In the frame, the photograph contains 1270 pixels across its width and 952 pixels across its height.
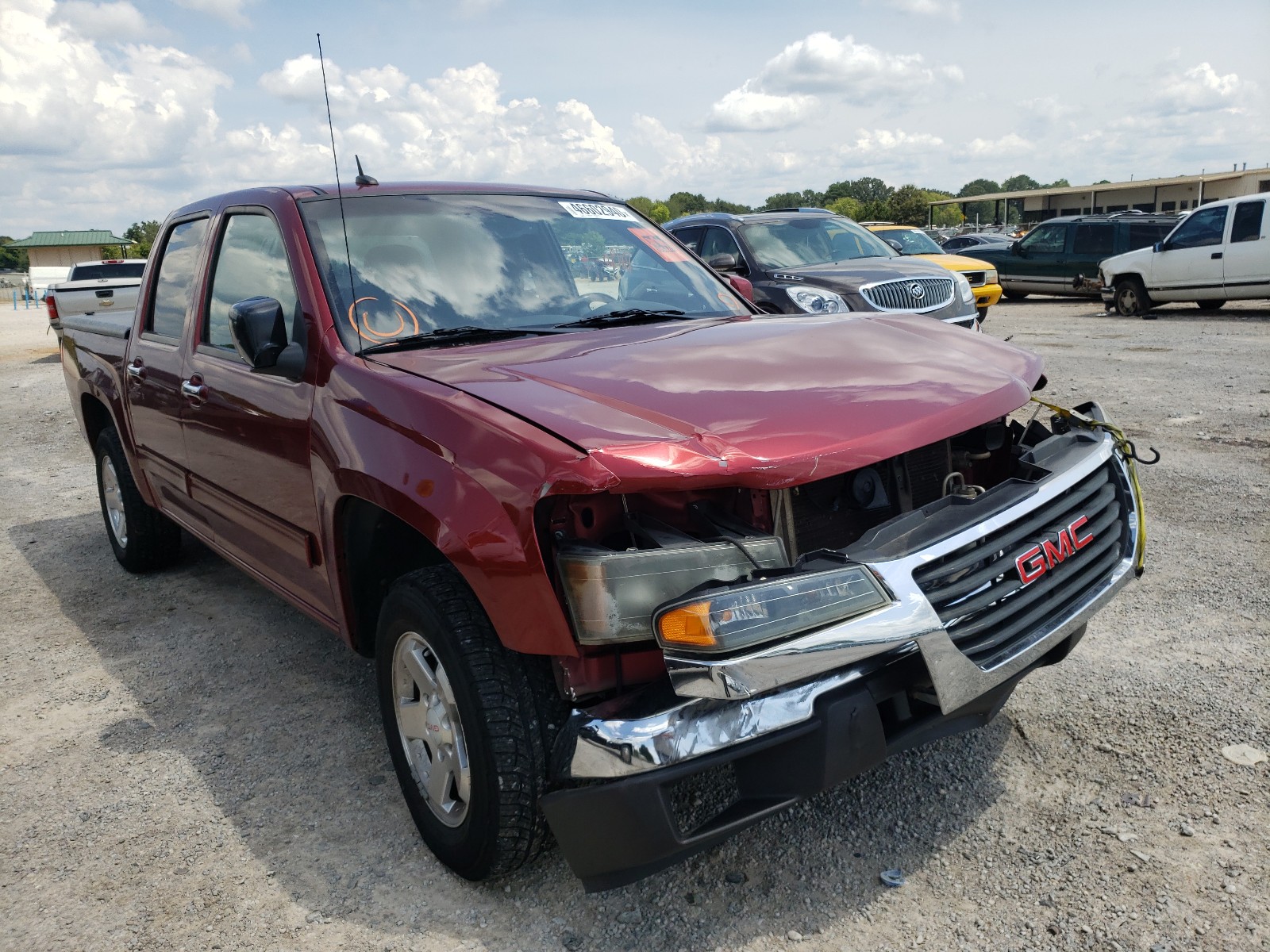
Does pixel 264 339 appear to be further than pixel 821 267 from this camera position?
No

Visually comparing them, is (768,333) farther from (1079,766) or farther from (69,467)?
(69,467)

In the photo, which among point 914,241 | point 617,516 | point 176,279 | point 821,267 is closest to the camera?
point 617,516

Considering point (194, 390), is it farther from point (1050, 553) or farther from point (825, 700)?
point (1050, 553)

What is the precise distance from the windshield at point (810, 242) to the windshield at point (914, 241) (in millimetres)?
3704

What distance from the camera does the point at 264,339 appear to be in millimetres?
3033

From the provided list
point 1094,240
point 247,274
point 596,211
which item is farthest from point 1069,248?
point 247,274

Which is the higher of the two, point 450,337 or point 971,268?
point 450,337

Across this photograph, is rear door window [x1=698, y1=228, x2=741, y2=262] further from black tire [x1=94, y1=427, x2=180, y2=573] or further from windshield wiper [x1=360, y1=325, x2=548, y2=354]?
windshield wiper [x1=360, y1=325, x2=548, y2=354]

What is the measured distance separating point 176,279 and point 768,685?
3.47m

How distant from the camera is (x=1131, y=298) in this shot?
15.9 m

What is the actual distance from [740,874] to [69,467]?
309 inches

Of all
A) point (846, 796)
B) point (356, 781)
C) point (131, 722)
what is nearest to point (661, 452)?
point (846, 796)

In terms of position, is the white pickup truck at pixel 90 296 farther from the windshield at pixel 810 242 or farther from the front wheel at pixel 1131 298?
the front wheel at pixel 1131 298

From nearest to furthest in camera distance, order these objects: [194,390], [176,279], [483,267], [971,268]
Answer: [483,267]
[194,390]
[176,279]
[971,268]
